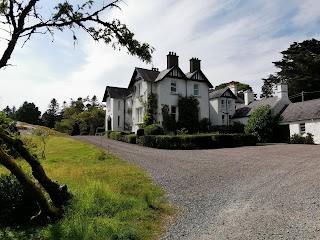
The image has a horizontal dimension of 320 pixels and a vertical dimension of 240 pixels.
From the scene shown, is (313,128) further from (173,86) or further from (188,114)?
(173,86)

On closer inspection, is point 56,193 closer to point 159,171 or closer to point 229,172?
point 159,171

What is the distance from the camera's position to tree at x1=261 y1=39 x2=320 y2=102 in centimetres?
4712

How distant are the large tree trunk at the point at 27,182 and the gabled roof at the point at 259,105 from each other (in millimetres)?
33003

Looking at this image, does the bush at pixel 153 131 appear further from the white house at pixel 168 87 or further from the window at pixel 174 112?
the window at pixel 174 112

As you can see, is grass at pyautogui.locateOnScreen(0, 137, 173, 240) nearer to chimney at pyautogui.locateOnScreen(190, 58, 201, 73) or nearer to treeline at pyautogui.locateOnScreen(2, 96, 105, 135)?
chimney at pyautogui.locateOnScreen(190, 58, 201, 73)

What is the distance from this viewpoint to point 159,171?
1374 cm

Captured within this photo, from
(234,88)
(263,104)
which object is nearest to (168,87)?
(263,104)

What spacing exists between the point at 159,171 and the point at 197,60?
1003 inches

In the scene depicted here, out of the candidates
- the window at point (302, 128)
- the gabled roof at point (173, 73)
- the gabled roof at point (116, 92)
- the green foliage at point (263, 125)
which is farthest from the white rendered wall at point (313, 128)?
the gabled roof at point (116, 92)

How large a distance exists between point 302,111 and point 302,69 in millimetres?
18727

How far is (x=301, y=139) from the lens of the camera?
29.9 m

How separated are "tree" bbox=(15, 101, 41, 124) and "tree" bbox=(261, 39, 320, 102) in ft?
206

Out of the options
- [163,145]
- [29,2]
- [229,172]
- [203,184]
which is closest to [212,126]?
[163,145]

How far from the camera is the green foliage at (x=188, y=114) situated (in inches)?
1335
